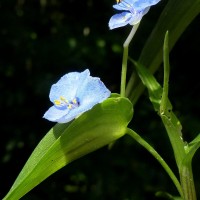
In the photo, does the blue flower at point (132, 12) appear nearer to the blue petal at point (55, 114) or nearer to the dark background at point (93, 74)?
the blue petal at point (55, 114)

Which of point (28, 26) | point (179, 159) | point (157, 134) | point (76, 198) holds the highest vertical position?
point (179, 159)

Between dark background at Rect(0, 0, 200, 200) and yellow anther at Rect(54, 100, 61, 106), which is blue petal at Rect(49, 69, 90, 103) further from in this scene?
dark background at Rect(0, 0, 200, 200)

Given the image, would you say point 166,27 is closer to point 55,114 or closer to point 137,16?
point 137,16

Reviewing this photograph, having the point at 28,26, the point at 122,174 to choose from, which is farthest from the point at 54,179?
the point at 28,26

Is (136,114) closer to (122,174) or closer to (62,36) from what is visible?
(122,174)

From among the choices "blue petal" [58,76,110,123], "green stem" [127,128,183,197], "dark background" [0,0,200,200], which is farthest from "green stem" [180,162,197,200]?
"dark background" [0,0,200,200]

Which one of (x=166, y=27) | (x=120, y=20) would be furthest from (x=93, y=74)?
(x=120, y=20)
